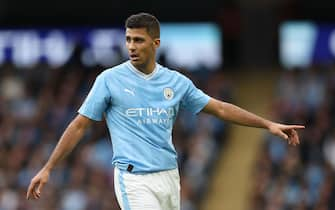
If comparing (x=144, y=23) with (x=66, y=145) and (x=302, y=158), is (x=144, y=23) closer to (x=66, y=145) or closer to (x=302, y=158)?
(x=66, y=145)

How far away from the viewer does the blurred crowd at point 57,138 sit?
14.6 meters

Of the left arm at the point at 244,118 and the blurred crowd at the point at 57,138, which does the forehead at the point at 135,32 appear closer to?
the left arm at the point at 244,118

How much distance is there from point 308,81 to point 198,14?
3.16 metres

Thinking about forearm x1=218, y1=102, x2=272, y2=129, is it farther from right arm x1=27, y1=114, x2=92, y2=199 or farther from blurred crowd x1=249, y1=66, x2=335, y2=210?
blurred crowd x1=249, y1=66, x2=335, y2=210

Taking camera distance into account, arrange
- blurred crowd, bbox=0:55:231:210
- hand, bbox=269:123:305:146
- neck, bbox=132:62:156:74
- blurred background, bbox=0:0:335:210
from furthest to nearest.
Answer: blurred crowd, bbox=0:55:231:210
blurred background, bbox=0:0:335:210
hand, bbox=269:123:305:146
neck, bbox=132:62:156:74

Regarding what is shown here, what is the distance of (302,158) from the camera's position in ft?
46.6

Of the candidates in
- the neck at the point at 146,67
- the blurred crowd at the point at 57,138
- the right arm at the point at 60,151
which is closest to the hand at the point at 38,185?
the right arm at the point at 60,151

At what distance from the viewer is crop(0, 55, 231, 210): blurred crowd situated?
1462 cm

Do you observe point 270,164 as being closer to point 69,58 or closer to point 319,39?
point 319,39

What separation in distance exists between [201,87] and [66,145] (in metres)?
9.57

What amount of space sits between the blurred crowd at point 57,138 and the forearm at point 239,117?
682 cm

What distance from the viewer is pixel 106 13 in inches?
733

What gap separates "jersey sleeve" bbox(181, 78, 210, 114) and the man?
0.17 m

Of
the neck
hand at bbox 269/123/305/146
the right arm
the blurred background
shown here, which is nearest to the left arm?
hand at bbox 269/123/305/146
